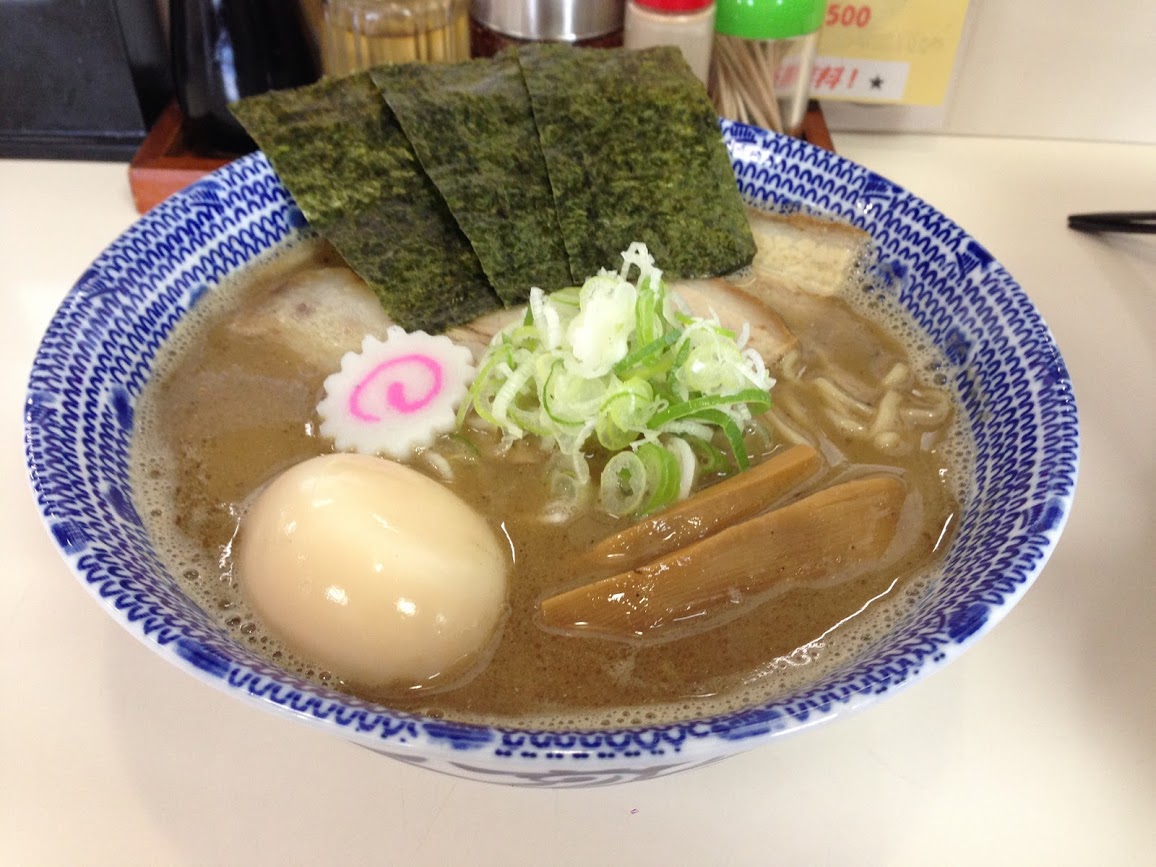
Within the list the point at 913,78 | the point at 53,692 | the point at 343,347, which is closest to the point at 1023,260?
the point at 913,78

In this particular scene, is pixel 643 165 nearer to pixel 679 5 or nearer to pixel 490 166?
pixel 490 166

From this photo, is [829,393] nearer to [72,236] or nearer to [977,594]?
[977,594]

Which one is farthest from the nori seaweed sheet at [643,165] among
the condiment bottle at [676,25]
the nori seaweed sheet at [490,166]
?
the condiment bottle at [676,25]

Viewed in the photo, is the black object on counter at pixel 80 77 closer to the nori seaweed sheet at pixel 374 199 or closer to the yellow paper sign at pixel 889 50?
the nori seaweed sheet at pixel 374 199

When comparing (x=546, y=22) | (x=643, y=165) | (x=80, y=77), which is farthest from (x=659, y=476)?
(x=80, y=77)

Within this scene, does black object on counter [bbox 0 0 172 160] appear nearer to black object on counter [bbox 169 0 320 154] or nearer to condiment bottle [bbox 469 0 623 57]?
black object on counter [bbox 169 0 320 154]

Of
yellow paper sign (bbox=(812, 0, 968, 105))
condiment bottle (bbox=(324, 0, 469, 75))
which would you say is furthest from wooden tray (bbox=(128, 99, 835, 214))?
yellow paper sign (bbox=(812, 0, 968, 105))

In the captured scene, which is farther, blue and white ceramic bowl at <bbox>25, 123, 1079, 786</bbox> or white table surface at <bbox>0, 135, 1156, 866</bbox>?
white table surface at <bbox>0, 135, 1156, 866</bbox>
